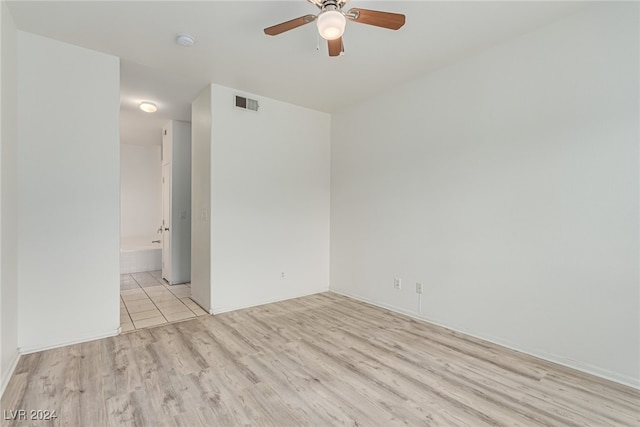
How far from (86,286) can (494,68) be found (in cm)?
426

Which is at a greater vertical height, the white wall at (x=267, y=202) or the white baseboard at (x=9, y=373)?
the white wall at (x=267, y=202)

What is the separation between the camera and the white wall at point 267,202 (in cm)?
376

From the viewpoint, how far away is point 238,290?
12.8ft

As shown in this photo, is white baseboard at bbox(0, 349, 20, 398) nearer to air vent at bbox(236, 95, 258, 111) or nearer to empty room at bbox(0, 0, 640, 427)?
empty room at bbox(0, 0, 640, 427)

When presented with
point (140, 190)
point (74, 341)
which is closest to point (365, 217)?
point (74, 341)

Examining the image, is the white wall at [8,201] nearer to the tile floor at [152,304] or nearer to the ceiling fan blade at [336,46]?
the tile floor at [152,304]

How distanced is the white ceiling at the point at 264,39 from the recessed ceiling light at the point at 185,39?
0.05 metres

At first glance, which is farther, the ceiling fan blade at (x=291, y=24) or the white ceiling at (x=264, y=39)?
the white ceiling at (x=264, y=39)

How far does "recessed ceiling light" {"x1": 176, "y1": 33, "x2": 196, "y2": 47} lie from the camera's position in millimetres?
2640

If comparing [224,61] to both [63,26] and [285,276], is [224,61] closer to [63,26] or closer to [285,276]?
[63,26]

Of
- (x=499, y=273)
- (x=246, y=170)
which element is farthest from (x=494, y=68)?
(x=246, y=170)

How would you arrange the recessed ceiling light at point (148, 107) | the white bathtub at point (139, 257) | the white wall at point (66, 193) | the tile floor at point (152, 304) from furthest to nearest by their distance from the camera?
the white bathtub at point (139, 257)
the recessed ceiling light at point (148, 107)
the tile floor at point (152, 304)
the white wall at point (66, 193)

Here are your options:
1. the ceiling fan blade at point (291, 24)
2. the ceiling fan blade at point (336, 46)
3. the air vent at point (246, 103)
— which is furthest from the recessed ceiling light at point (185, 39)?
the ceiling fan blade at point (336, 46)

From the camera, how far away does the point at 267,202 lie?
164 inches
